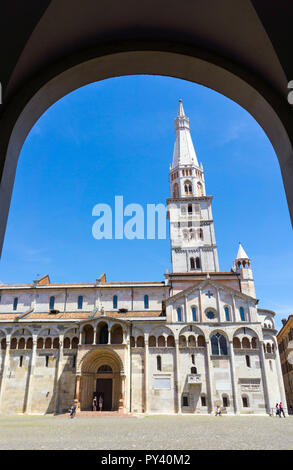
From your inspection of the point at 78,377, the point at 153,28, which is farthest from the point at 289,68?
the point at 78,377

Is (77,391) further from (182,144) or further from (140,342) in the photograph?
(182,144)

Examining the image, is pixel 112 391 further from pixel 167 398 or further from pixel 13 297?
pixel 13 297

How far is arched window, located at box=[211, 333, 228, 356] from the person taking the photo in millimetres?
39250

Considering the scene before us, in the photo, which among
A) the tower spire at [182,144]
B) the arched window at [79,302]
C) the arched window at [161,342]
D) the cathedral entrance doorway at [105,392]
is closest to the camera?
the cathedral entrance doorway at [105,392]

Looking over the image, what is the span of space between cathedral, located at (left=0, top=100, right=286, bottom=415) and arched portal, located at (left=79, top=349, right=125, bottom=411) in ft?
0.35

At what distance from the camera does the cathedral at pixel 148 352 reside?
37.2 metres

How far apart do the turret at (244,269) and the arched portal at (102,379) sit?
69.2 feet

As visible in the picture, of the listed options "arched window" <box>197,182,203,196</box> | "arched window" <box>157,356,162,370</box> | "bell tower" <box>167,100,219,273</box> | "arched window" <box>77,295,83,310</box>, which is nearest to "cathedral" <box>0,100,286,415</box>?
"arched window" <box>157,356,162,370</box>

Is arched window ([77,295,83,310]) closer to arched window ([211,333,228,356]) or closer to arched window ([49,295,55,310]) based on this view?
arched window ([49,295,55,310])

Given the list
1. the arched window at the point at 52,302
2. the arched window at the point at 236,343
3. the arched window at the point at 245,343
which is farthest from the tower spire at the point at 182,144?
the arched window at the point at 245,343

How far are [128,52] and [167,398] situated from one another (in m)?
38.7

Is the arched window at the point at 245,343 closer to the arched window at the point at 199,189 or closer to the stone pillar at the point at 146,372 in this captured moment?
the stone pillar at the point at 146,372

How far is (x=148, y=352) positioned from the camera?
129 ft

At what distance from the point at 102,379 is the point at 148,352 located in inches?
244
